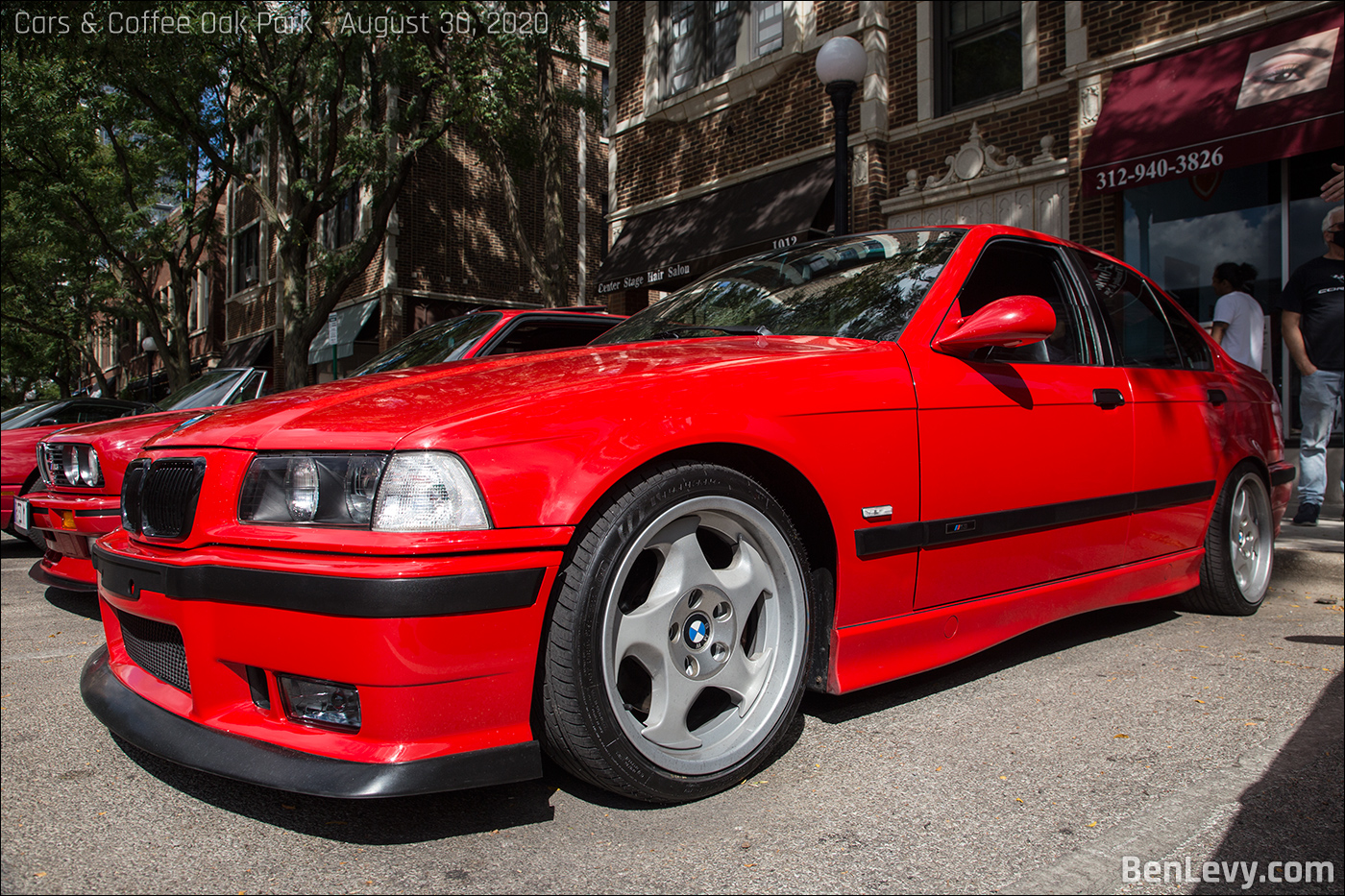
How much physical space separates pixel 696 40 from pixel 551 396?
42.9 feet

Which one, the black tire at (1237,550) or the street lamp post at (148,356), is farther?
the street lamp post at (148,356)

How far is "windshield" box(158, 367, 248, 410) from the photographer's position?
639 centimetres

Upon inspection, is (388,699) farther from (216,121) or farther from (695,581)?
(216,121)

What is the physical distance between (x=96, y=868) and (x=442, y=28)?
12.0m

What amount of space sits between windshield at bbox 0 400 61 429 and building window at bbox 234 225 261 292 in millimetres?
18452

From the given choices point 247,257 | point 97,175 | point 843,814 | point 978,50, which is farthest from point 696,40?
point 247,257

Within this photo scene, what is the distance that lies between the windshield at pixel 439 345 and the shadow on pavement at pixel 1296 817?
4236 mm

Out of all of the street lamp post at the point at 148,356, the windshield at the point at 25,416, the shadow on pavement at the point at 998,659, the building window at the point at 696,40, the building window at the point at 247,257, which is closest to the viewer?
the shadow on pavement at the point at 998,659

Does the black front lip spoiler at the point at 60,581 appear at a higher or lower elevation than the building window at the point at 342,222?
lower

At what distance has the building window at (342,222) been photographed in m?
21.4

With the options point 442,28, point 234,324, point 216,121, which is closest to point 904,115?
point 442,28

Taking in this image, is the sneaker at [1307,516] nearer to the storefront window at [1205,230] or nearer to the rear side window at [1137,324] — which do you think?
the storefront window at [1205,230]

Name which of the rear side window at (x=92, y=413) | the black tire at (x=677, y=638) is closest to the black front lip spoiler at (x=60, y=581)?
the black tire at (x=677, y=638)

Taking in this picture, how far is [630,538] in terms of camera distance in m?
2.04
